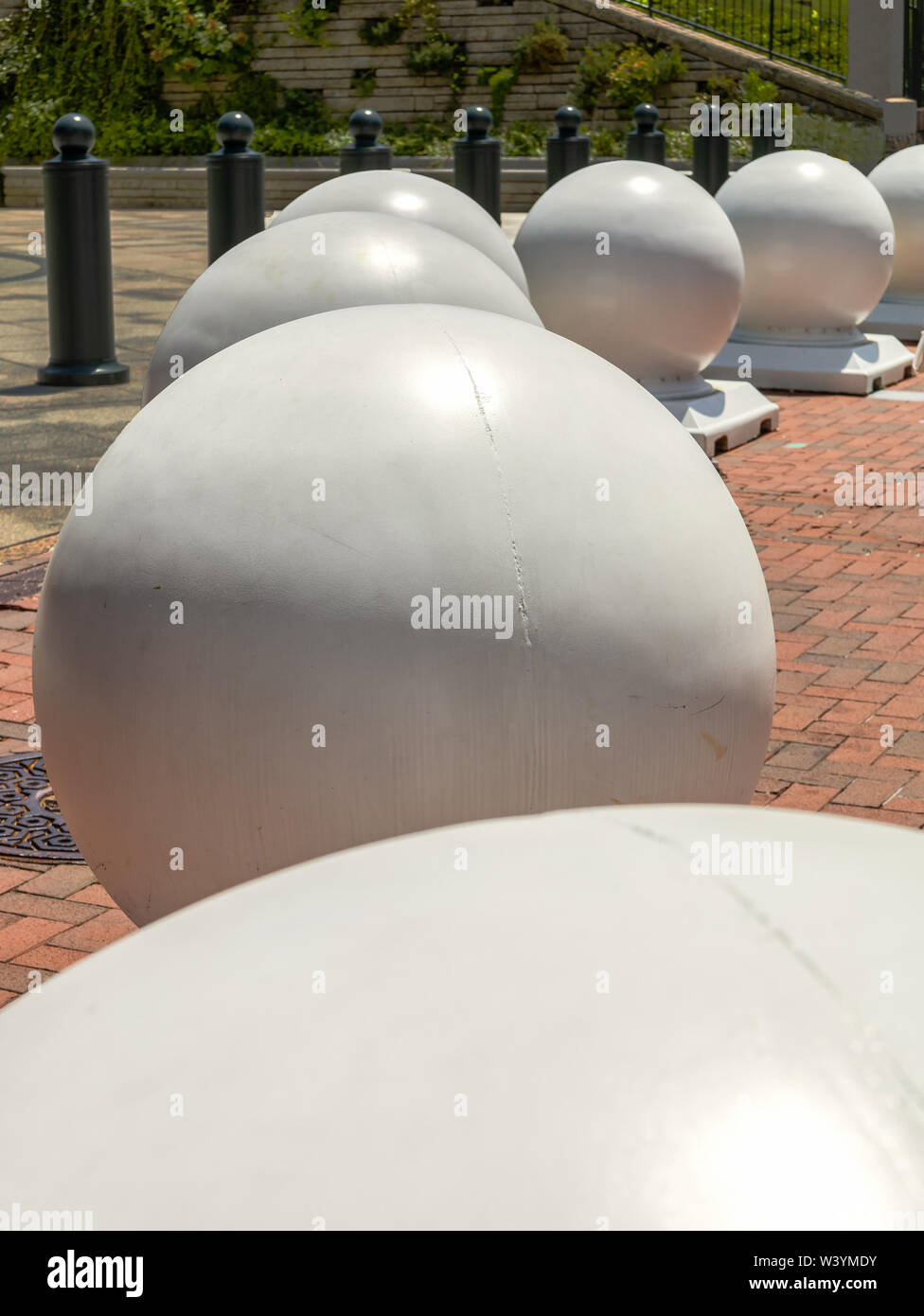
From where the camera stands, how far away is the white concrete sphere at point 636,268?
9.97 meters

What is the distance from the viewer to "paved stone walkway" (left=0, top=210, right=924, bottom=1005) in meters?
4.43

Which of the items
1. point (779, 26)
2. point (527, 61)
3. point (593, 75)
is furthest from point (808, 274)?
point (779, 26)

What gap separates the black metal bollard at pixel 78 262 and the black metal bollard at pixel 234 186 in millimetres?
727

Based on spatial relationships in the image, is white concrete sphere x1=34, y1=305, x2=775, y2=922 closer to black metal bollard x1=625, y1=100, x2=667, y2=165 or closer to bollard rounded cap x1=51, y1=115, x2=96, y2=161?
bollard rounded cap x1=51, y1=115, x2=96, y2=161

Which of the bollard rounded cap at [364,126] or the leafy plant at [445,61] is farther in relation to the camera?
the leafy plant at [445,61]

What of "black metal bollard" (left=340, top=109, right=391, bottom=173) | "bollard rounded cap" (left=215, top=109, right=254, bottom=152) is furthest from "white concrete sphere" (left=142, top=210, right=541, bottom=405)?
"black metal bollard" (left=340, top=109, right=391, bottom=173)

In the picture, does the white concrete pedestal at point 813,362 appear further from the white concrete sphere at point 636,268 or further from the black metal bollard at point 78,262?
the black metal bollard at point 78,262

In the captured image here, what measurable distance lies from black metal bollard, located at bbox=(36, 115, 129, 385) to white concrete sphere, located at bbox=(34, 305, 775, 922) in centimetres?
814

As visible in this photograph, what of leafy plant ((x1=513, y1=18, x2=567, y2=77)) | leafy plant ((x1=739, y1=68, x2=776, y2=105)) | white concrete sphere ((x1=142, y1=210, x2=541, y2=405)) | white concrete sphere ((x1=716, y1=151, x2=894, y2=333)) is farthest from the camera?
leafy plant ((x1=513, y1=18, x2=567, y2=77))

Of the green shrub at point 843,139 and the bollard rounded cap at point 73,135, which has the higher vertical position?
the green shrub at point 843,139

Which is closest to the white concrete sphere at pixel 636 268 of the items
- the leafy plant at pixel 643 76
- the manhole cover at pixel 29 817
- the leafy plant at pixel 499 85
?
the manhole cover at pixel 29 817

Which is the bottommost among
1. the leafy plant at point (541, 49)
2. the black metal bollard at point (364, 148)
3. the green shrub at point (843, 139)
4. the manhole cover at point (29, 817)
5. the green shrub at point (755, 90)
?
the manhole cover at point (29, 817)

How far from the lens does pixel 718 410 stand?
1046 centimetres

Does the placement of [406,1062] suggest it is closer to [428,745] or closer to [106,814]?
[428,745]
